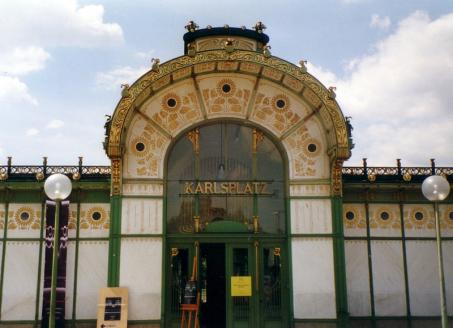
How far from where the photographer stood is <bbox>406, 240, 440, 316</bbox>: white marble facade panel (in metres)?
17.7

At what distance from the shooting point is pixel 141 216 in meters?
16.8

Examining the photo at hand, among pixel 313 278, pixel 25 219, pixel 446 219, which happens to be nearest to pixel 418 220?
pixel 446 219

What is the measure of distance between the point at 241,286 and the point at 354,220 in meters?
4.36

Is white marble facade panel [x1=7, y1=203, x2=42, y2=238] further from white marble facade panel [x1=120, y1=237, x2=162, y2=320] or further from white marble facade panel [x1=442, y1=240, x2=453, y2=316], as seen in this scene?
white marble facade panel [x1=442, y1=240, x2=453, y2=316]

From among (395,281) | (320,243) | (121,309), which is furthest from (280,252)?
(121,309)

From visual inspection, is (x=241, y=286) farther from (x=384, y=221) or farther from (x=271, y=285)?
(x=384, y=221)

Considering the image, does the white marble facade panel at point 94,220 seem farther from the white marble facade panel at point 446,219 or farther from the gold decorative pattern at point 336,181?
the white marble facade panel at point 446,219

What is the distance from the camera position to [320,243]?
16.9 metres

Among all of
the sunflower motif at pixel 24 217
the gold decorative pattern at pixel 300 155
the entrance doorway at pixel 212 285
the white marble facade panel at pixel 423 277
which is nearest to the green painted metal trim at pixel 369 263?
the white marble facade panel at pixel 423 277

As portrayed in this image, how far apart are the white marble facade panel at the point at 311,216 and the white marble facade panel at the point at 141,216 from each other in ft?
13.6

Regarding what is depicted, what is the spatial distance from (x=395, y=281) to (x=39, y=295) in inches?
444

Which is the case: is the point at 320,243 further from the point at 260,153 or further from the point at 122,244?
the point at 122,244

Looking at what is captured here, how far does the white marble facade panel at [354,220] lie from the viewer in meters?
17.9

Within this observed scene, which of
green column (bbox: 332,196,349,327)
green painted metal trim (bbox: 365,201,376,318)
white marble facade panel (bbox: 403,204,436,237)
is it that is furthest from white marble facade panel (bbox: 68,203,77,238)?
white marble facade panel (bbox: 403,204,436,237)
